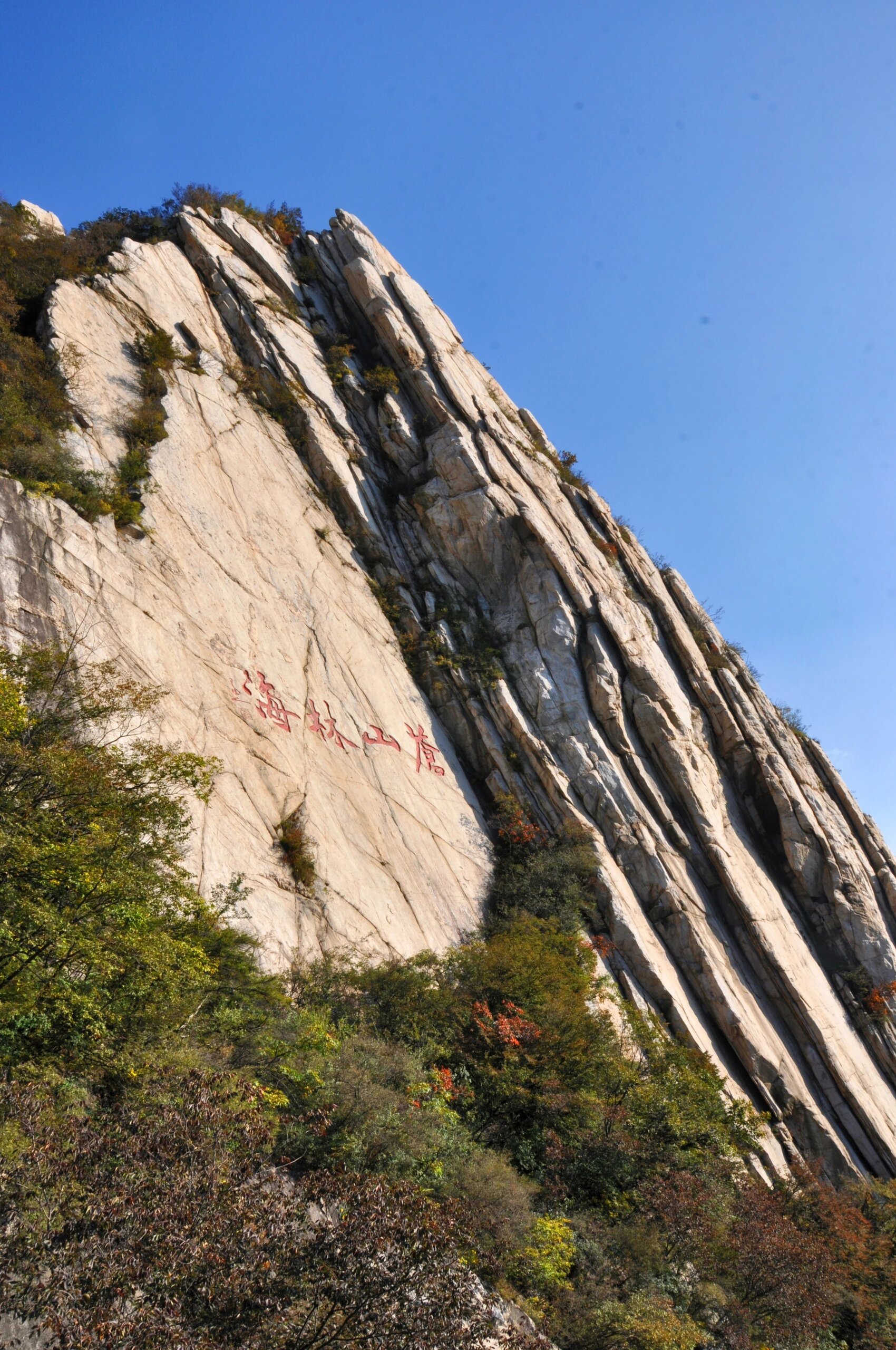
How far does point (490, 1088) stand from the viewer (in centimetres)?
1273

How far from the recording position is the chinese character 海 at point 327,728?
57.1 feet

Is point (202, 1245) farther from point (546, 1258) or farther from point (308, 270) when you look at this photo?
point (308, 270)

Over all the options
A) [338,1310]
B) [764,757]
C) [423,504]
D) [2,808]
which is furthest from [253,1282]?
[764,757]

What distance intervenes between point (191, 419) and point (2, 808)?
14.6 metres

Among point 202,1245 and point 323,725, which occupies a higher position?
point 323,725

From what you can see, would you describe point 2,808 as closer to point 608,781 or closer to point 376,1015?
point 376,1015

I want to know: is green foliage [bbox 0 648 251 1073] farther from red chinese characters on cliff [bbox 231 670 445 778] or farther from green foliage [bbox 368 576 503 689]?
green foliage [bbox 368 576 503 689]

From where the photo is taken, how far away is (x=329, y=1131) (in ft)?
30.0

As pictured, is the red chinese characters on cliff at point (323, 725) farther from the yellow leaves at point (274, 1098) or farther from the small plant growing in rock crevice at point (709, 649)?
the small plant growing in rock crevice at point (709, 649)

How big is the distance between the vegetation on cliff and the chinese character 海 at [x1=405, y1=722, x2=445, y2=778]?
3.62 metres

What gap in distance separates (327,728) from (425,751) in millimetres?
3193

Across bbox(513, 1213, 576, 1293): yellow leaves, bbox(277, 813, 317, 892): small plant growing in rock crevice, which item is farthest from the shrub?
bbox(277, 813, 317, 892): small plant growing in rock crevice

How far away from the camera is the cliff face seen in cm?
1539

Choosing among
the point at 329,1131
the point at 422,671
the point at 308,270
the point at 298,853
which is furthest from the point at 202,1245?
the point at 308,270
